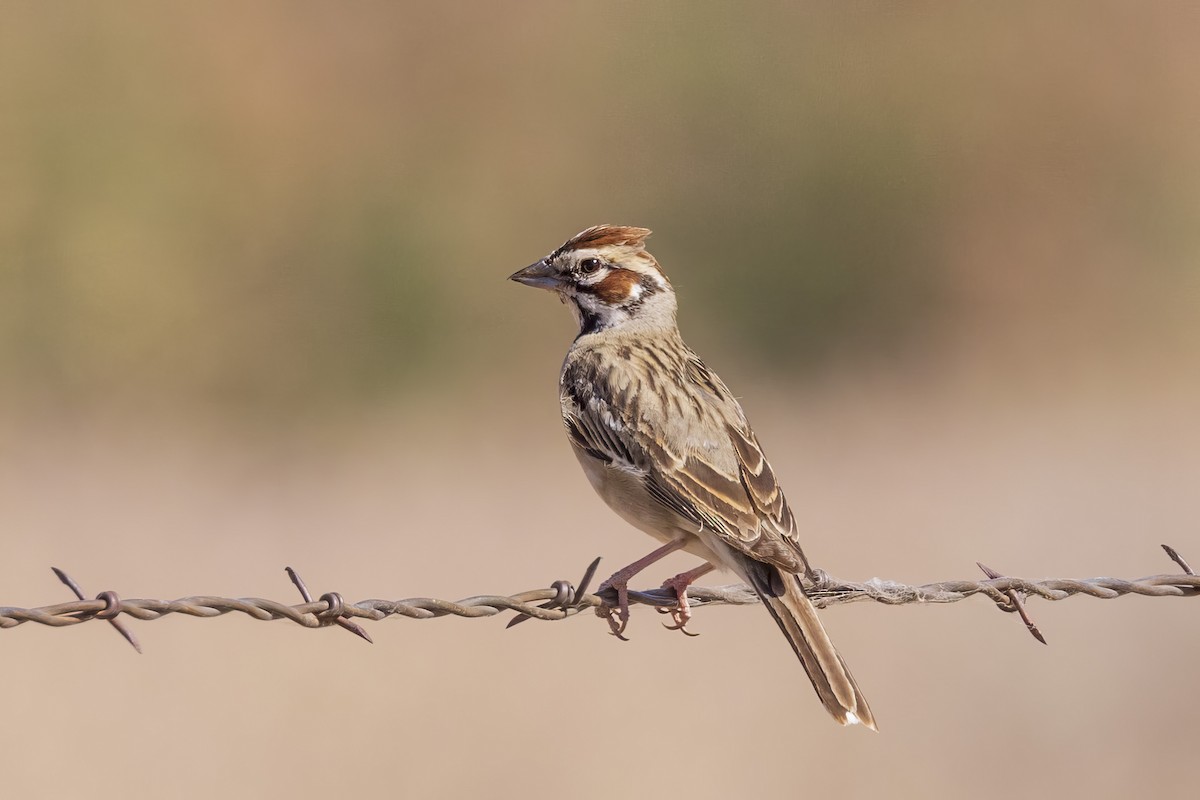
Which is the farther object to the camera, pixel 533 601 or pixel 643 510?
pixel 643 510

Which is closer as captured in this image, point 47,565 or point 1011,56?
point 47,565

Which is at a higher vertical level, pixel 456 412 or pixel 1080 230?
pixel 456 412

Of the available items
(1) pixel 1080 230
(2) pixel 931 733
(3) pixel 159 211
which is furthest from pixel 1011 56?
(2) pixel 931 733

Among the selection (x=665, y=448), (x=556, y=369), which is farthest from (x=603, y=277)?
(x=556, y=369)

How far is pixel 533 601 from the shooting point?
18.5 feet

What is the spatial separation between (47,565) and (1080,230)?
41.8ft

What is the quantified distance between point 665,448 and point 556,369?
10999 mm

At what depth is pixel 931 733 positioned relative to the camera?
1084cm

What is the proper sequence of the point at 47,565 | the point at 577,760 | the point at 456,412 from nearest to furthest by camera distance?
the point at 577,760 → the point at 47,565 → the point at 456,412

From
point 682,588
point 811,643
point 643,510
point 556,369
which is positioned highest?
point 643,510

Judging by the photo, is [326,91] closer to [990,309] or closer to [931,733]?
[990,309]

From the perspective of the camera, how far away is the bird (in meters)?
6.20

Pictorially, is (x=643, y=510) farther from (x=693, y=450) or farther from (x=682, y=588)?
(x=682, y=588)

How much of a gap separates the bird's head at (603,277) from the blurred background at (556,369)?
339 centimetres
